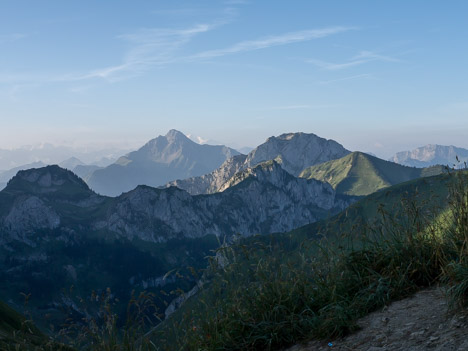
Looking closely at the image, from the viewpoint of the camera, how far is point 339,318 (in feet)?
20.2

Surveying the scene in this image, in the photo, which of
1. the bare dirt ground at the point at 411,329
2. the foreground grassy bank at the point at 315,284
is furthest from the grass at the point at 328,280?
the bare dirt ground at the point at 411,329

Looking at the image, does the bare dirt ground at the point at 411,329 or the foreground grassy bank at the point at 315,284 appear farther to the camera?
the foreground grassy bank at the point at 315,284

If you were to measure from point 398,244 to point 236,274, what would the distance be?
3.04 metres

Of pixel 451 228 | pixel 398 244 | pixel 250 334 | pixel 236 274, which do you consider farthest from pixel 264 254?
pixel 451 228

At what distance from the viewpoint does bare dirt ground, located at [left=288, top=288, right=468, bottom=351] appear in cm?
501

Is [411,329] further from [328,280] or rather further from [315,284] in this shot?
[315,284]

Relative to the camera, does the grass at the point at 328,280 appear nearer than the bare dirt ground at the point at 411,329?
No

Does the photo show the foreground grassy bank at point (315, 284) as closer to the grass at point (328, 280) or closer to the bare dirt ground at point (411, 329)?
the grass at point (328, 280)

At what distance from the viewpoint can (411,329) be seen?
547cm

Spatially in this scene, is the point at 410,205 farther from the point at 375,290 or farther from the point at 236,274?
the point at 236,274

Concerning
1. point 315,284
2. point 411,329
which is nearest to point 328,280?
point 315,284

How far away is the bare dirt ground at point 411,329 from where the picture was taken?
16.4 ft

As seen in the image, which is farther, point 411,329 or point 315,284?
point 315,284

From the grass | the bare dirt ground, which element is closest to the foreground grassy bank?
the grass
